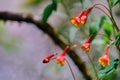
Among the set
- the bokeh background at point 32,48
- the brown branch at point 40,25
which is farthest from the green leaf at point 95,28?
the brown branch at point 40,25

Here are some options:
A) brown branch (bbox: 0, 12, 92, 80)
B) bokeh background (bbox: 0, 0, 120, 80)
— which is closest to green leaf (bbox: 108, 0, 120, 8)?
bokeh background (bbox: 0, 0, 120, 80)

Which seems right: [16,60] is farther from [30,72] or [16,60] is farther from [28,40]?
[28,40]

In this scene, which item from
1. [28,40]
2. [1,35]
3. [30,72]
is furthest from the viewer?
[28,40]

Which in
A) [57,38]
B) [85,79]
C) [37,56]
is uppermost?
[57,38]

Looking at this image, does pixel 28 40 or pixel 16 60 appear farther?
pixel 28 40

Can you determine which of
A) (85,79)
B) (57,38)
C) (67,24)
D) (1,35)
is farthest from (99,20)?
(1,35)

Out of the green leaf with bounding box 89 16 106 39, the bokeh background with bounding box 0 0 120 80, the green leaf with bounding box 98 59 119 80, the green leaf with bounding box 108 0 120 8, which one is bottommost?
the bokeh background with bounding box 0 0 120 80

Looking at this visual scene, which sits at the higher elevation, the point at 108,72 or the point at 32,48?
the point at 108,72

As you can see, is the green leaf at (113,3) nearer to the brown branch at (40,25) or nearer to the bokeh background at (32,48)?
the bokeh background at (32,48)

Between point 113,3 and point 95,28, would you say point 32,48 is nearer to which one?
point 95,28

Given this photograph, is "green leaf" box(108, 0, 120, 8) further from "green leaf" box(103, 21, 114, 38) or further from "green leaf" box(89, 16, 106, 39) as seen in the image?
"green leaf" box(103, 21, 114, 38)

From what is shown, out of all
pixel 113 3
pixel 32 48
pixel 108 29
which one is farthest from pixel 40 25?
pixel 32 48
